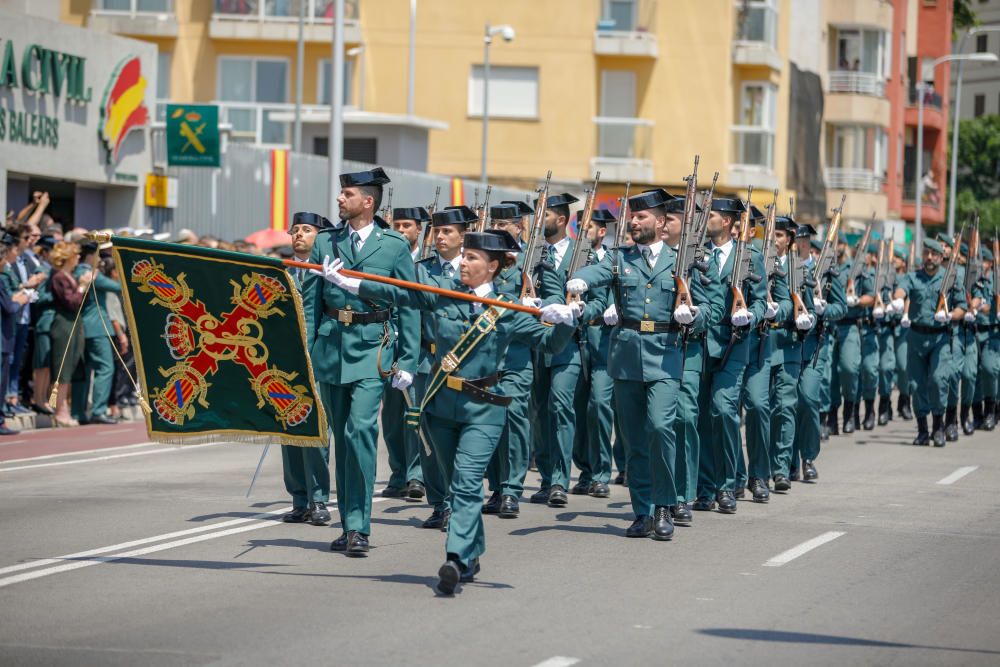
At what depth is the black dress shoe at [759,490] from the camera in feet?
45.8

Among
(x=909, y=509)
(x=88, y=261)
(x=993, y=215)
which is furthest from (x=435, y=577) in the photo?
(x=993, y=215)

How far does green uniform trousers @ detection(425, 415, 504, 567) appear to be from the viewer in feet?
30.6

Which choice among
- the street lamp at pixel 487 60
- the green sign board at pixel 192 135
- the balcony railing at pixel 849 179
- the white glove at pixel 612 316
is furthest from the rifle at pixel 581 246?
the balcony railing at pixel 849 179

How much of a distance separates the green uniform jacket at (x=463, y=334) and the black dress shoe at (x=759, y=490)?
14.8 ft

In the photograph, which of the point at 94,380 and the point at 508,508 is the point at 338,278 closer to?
the point at 508,508

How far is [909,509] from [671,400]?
2982 millimetres

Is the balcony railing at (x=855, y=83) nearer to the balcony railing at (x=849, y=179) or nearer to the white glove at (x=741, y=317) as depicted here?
the balcony railing at (x=849, y=179)

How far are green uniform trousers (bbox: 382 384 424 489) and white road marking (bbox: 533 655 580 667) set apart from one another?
590cm

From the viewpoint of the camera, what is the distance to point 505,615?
8.76 m

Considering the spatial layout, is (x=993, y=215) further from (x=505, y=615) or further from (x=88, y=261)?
(x=505, y=615)

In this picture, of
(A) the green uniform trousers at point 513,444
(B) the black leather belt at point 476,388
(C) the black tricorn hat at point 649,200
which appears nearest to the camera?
(B) the black leather belt at point 476,388

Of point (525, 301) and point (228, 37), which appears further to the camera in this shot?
point (228, 37)

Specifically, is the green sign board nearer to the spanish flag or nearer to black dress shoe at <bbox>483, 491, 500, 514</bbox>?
the spanish flag

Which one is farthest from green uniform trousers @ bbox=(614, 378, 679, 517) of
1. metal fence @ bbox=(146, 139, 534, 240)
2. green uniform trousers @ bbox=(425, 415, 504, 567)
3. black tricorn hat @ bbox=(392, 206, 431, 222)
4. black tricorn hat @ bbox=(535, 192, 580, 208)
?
metal fence @ bbox=(146, 139, 534, 240)
